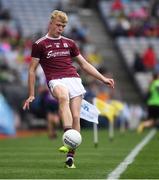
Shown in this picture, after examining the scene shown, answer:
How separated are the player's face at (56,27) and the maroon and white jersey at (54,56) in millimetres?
121

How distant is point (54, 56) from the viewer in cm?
1330

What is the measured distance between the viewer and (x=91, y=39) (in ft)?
132

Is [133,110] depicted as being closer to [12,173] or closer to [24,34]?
[24,34]

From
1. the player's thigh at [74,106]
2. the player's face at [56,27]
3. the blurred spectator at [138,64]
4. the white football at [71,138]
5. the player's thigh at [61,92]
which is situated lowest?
the blurred spectator at [138,64]

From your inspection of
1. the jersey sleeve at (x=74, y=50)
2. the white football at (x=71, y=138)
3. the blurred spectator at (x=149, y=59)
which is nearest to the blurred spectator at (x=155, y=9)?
the blurred spectator at (x=149, y=59)

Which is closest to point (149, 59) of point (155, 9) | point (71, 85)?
point (155, 9)

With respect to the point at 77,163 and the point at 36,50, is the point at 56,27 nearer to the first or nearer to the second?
the point at 36,50

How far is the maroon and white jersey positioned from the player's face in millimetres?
121

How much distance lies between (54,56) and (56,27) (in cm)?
44

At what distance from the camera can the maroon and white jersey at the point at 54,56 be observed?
1329cm

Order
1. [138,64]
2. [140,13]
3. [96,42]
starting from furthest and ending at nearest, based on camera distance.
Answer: [140,13], [96,42], [138,64]

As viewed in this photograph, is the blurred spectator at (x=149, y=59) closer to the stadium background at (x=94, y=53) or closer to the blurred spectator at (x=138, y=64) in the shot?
the stadium background at (x=94, y=53)

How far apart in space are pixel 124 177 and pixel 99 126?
71.6 feet

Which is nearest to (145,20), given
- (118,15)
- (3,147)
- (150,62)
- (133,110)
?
(118,15)
